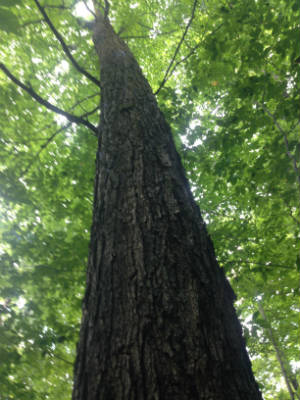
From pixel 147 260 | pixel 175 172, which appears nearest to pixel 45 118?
pixel 175 172

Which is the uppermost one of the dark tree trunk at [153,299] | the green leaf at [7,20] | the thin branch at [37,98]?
the thin branch at [37,98]

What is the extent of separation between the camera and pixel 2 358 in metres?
2.71

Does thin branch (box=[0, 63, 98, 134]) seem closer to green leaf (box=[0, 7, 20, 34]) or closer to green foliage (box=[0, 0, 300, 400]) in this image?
green foliage (box=[0, 0, 300, 400])

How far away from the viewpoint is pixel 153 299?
1038mm

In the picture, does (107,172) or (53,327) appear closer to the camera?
(107,172)

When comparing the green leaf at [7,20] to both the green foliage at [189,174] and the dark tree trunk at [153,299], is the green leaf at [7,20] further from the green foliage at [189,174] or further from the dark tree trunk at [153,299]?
the dark tree trunk at [153,299]

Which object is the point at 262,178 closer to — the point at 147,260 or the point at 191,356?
the point at 147,260

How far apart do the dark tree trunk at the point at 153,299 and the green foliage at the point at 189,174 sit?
847 mm

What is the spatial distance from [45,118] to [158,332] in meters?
5.00

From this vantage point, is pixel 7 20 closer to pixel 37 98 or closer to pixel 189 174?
pixel 37 98

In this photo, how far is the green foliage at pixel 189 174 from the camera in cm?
258

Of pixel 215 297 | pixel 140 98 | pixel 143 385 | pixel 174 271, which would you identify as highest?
pixel 140 98

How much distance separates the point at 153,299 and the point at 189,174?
3.40 metres

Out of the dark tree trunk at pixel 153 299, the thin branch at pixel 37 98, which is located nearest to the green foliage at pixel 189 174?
the thin branch at pixel 37 98
